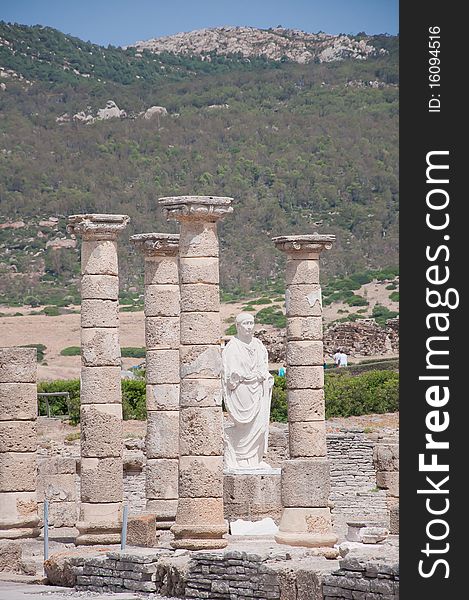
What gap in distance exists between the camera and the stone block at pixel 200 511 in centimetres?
2097

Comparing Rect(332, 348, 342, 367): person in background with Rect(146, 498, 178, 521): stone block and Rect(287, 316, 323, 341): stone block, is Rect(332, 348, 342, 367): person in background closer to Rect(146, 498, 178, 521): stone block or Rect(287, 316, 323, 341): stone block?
Rect(146, 498, 178, 521): stone block

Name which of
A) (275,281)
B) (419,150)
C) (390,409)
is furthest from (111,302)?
(275,281)

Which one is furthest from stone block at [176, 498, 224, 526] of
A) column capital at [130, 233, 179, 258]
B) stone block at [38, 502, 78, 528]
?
stone block at [38, 502, 78, 528]

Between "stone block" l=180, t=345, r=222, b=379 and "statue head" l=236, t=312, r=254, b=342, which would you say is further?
"statue head" l=236, t=312, r=254, b=342

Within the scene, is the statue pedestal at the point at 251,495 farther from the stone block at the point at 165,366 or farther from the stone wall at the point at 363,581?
the stone wall at the point at 363,581

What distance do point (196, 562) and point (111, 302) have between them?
5120 millimetres

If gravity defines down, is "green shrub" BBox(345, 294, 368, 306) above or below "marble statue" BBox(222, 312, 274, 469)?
above

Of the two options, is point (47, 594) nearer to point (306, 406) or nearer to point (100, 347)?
point (100, 347)

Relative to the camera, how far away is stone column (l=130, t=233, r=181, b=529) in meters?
24.7

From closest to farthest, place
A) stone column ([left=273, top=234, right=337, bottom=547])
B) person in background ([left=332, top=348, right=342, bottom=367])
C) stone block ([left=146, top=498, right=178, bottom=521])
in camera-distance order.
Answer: stone column ([left=273, top=234, right=337, bottom=547]), stone block ([left=146, top=498, right=178, bottom=521]), person in background ([left=332, top=348, right=342, bottom=367])

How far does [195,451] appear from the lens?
830 inches

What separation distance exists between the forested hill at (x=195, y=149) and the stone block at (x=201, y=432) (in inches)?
2019

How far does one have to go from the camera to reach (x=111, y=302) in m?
23.3

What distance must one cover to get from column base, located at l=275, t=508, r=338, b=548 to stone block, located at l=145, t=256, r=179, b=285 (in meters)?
4.47
